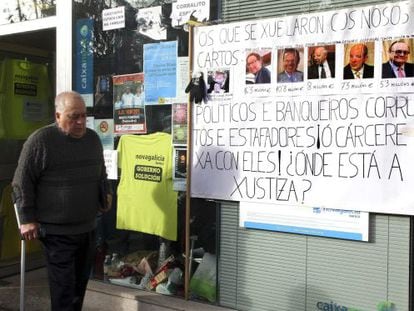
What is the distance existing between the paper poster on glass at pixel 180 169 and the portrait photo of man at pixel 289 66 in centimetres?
97

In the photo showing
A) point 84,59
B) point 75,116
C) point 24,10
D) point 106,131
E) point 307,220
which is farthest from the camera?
point 24,10

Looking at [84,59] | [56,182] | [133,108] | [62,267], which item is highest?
[84,59]

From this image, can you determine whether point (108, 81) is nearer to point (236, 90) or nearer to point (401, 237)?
point (236, 90)

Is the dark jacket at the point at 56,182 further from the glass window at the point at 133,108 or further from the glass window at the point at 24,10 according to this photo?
the glass window at the point at 24,10

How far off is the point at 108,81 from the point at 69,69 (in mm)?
482

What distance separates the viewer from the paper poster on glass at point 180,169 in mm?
4273

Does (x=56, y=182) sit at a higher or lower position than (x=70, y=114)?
lower

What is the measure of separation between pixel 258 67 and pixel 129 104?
123 cm

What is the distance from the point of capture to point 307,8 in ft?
12.2

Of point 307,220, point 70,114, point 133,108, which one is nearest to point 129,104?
point 133,108

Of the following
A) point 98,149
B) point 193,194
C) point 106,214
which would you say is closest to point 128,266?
point 106,214

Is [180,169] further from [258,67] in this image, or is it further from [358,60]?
[358,60]

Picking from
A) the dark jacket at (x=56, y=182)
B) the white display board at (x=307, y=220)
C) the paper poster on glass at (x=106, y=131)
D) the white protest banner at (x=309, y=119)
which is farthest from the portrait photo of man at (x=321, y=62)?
the paper poster on glass at (x=106, y=131)

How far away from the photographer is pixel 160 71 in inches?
173
